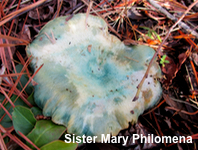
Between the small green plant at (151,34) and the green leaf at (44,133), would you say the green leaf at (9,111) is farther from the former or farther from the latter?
the small green plant at (151,34)

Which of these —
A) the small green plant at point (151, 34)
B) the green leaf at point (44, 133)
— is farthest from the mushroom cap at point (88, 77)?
the small green plant at point (151, 34)

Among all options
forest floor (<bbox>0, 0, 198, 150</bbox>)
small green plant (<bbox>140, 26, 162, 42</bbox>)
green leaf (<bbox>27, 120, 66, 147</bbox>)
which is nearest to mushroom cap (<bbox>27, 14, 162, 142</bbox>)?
green leaf (<bbox>27, 120, 66, 147</bbox>)

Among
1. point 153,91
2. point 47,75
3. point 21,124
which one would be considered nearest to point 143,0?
point 153,91

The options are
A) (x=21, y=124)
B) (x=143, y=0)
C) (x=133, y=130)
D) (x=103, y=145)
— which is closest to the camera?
(x=21, y=124)

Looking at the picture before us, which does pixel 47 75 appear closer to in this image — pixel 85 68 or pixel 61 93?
pixel 61 93

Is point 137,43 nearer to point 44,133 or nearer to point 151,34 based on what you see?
point 151,34

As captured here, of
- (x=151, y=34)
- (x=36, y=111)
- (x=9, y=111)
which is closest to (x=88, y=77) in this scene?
(x=36, y=111)

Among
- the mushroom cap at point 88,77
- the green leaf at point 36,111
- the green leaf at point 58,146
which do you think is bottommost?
the green leaf at point 58,146
